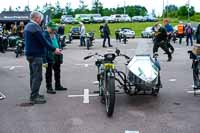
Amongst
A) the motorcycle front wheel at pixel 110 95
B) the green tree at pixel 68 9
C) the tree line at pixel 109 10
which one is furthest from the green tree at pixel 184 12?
the motorcycle front wheel at pixel 110 95

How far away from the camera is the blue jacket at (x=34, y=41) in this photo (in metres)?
9.91

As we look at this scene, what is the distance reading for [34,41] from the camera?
10000 millimetres

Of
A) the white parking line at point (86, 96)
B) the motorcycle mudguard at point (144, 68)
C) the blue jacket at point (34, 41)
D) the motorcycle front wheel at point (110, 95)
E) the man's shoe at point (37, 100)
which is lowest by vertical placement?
the white parking line at point (86, 96)

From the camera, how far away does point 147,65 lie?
389 inches

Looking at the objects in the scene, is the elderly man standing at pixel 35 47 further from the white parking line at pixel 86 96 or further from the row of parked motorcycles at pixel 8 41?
the row of parked motorcycles at pixel 8 41

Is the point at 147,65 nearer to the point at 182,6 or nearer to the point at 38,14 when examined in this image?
the point at 38,14

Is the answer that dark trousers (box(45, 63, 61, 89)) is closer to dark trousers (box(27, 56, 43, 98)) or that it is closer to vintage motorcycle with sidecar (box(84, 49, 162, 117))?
dark trousers (box(27, 56, 43, 98))

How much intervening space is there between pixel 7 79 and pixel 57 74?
10.6 feet

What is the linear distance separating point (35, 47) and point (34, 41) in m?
0.14

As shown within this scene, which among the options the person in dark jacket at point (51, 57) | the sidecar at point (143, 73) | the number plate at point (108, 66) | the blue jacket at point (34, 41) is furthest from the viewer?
the person in dark jacket at point (51, 57)

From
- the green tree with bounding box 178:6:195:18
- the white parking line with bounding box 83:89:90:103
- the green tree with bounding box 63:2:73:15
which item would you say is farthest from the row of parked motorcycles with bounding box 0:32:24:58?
the green tree with bounding box 63:2:73:15

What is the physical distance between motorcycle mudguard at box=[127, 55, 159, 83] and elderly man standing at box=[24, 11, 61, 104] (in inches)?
68.1

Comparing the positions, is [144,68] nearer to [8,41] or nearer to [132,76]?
[132,76]

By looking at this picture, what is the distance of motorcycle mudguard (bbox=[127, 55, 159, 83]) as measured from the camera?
9539mm
